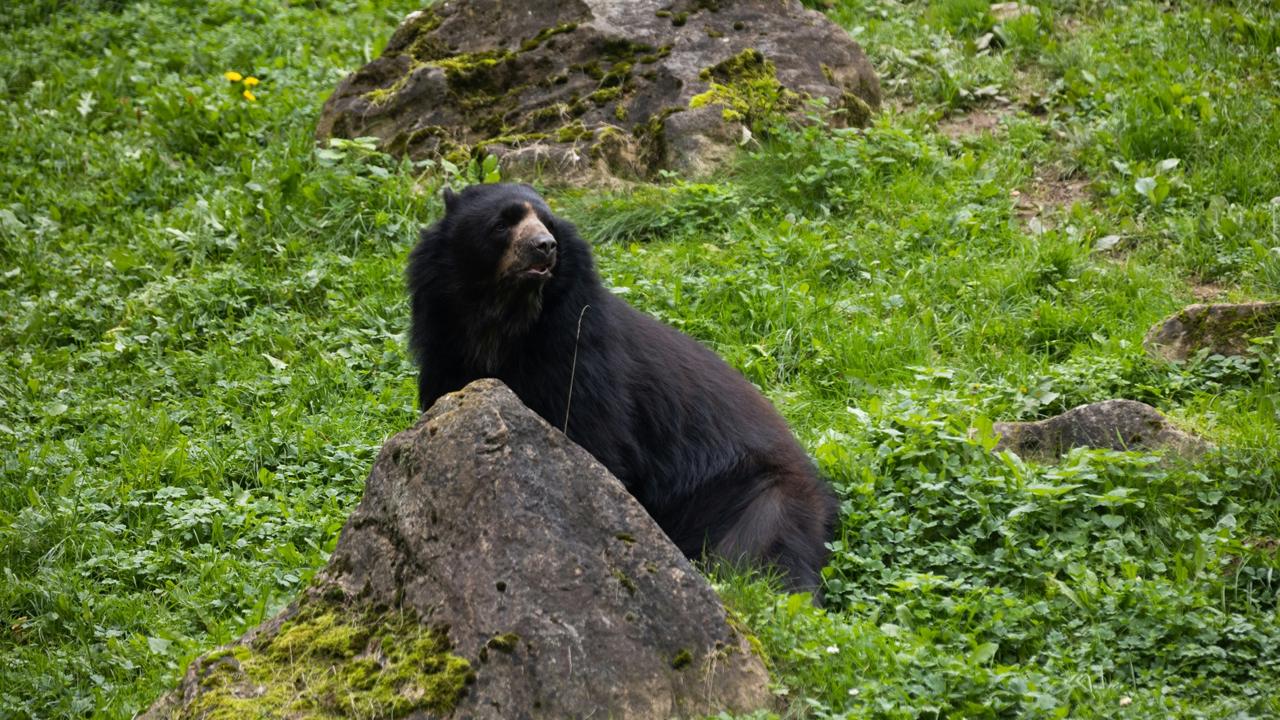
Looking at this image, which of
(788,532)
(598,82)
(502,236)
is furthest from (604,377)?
(598,82)

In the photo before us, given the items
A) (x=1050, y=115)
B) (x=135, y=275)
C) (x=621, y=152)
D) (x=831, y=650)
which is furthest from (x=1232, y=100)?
Answer: (x=135, y=275)

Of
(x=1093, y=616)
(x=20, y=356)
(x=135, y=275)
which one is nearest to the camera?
(x=1093, y=616)

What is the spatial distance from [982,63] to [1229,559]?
6292mm

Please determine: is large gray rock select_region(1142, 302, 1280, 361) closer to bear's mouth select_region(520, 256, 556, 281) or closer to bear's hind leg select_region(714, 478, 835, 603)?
bear's hind leg select_region(714, 478, 835, 603)

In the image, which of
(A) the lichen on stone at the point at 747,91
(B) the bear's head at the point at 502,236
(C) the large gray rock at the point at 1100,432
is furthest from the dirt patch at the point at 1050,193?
(B) the bear's head at the point at 502,236

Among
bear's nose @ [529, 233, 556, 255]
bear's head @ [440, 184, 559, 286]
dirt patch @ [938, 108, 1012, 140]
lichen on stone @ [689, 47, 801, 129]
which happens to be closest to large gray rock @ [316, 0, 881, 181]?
lichen on stone @ [689, 47, 801, 129]

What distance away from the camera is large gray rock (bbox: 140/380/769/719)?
3904 mm

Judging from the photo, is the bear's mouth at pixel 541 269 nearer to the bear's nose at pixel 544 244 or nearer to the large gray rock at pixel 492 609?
the bear's nose at pixel 544 244

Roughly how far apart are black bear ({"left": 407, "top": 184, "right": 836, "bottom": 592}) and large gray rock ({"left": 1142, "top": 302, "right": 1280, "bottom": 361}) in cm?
205

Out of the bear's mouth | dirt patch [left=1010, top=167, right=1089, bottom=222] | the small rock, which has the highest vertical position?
the bear's mouth

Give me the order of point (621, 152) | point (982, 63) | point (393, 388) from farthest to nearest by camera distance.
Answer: point (982, 63) → point (621, 152) → point (393, 388)

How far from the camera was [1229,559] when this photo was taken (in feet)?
16.4

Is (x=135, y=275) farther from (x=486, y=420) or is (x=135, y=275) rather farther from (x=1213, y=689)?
(x=1213, y=689)

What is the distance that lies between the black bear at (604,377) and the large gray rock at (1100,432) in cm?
99
